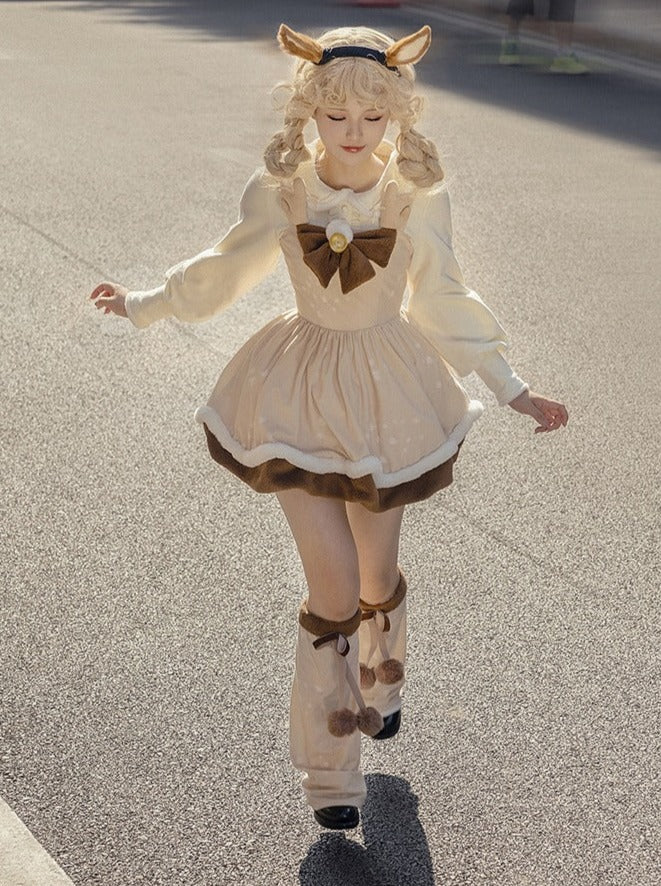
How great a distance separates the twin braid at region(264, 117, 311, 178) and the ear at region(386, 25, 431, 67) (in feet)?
0.90

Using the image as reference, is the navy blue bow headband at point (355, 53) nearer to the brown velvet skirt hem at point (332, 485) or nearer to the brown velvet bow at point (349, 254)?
the brown velvet bow at point (349, 254)

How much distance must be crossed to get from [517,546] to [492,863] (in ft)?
6.57

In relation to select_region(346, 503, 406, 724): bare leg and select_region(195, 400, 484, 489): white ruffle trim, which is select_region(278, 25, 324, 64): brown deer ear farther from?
select_region(346, 503, 406, 724): bare leg

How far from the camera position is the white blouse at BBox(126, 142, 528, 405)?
4109mm

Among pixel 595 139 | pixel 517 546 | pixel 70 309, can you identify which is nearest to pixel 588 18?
pixel 595 139

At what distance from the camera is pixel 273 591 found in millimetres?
5668

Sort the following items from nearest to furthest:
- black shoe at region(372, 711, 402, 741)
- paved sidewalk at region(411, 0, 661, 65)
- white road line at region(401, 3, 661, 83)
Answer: black shoe at region(372, 711, 402, 741) → white road line at region(401, 3, 661, 83) → paved sidewalk at region(411, 0, 661, 65)

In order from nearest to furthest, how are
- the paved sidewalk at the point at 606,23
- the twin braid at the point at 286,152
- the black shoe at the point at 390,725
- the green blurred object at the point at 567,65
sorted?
1. the twin braid at the point at 286,152
2. the black shoe at the point at 390,725
3. the green blurred object at the point at 567,65
4. the paved sidewalk at the point at 606,23

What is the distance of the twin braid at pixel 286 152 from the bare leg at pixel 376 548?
0.90 meters

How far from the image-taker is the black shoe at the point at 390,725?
4621 millimetres

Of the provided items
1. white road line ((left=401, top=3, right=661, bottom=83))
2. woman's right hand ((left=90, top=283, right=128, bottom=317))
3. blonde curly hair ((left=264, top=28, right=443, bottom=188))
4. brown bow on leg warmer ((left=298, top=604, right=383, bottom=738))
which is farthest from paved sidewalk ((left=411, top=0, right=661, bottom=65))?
brown bow on leg warmer ((left=298, top=604, right=383, bottom=738))

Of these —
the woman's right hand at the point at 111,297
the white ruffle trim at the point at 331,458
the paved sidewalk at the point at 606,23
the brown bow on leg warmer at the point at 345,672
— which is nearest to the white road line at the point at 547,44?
the paved sidewalk at the point at 606,23

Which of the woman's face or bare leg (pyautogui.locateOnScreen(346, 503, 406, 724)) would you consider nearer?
the woman's face

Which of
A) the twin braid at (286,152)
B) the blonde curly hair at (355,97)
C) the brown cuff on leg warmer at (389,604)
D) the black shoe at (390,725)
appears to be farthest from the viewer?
the black shoe at (390,725)
